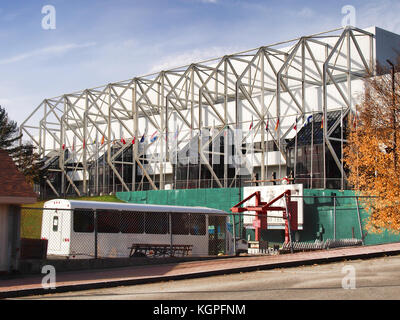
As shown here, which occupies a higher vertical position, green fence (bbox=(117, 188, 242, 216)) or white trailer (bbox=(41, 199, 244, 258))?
green fence (bbox=(117, 188, 242, 216))

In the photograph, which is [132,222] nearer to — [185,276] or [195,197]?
[185,276]

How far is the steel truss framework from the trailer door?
21799 millimetres

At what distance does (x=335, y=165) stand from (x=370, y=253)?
75.4ft

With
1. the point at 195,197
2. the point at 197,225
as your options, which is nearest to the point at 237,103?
the point at 195,197

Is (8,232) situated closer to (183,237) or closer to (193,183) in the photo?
(183,237)

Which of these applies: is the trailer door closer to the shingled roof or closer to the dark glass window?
the dark glass window

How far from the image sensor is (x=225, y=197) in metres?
43.7

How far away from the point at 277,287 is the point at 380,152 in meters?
11.1

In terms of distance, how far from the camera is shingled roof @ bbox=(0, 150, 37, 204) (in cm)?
1602

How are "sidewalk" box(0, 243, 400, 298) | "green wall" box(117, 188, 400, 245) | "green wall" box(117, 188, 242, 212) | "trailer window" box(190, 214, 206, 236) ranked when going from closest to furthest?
"sidewalk" box(0, 243, 400, 298), "trailer window" box(190, 214, 206, 236), "green wall" box(117, 188, 400, 245), "green wall" box(117, 188, 242, 212)

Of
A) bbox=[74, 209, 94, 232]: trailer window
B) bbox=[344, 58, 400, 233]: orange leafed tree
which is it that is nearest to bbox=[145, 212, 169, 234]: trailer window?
bbox=[74, 209, 94, 232]: trailer window

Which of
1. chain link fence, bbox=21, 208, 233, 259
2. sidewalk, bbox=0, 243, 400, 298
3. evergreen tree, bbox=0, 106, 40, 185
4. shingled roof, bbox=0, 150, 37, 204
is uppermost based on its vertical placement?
evergreen tree, bbox=0, 106, 40, 185

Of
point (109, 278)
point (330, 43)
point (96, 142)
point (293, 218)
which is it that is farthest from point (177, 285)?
point (96, 142)

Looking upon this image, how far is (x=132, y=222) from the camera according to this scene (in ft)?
78.3
